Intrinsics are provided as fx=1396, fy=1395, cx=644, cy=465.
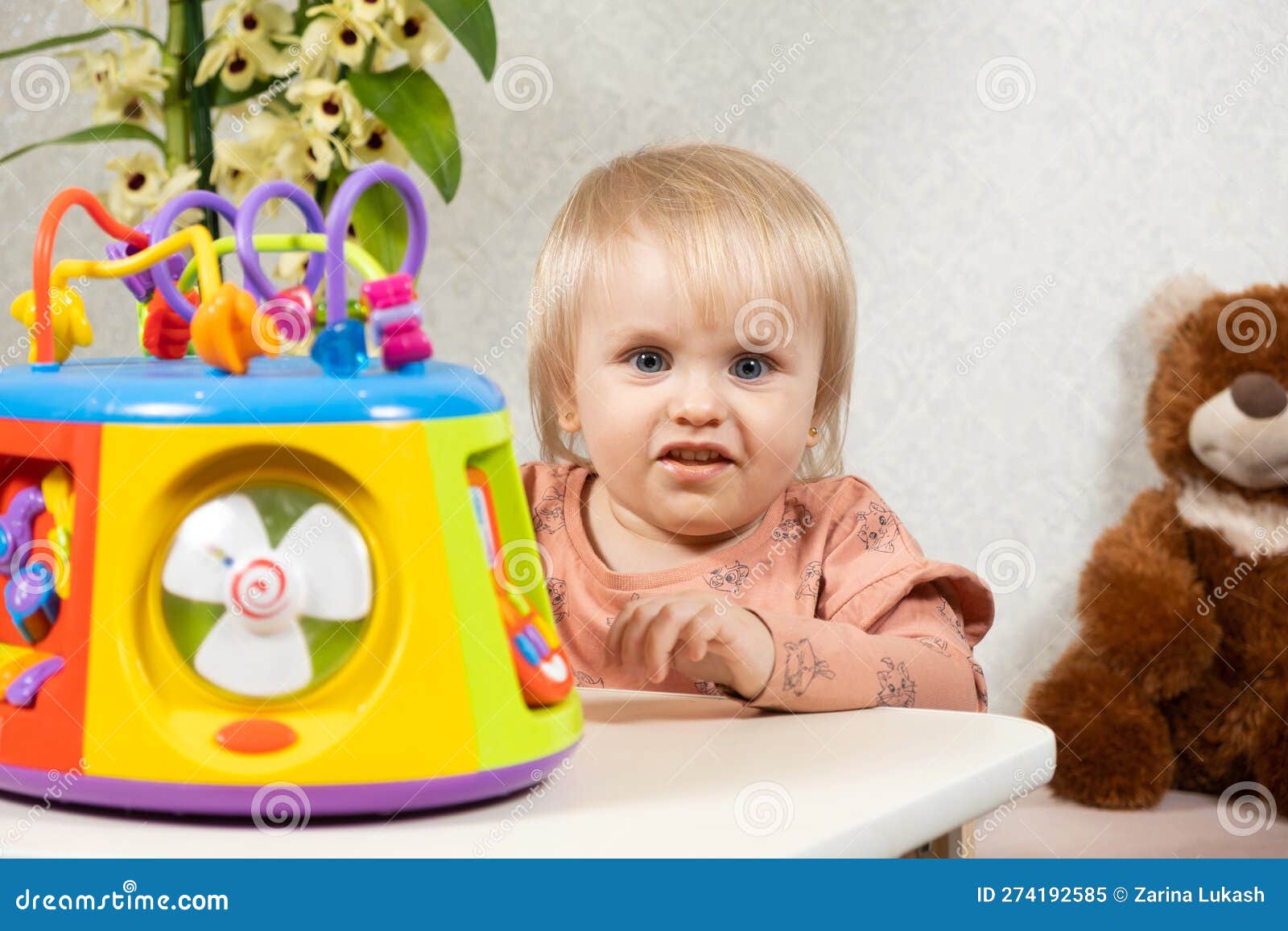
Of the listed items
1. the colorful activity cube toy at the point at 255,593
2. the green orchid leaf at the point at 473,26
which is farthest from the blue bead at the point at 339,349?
the green orchid leaf at the point at 473,26

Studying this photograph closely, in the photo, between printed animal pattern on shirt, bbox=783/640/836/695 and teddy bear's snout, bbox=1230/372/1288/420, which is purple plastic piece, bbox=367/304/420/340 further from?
teddy bear's snout, bbox=1230/372/1288/420

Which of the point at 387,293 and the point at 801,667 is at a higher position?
the point at 387,293

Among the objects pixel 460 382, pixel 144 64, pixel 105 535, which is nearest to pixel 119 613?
pixel 105 535

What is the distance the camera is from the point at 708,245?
3.06 feet

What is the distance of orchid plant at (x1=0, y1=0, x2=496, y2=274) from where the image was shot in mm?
1229

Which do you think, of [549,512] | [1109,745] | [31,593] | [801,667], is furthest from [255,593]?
[1109,745]

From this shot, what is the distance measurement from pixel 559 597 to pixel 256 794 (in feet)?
1.66

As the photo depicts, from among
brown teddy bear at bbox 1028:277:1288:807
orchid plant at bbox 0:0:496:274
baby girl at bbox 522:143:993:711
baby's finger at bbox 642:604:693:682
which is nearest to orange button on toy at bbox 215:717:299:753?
baby's finger at bbox 642:604:693:682

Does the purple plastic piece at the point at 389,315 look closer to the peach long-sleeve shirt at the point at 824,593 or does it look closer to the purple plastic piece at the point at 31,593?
the purple plastic piece at the point at 31,593

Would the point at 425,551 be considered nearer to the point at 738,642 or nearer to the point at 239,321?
the point at 239,321

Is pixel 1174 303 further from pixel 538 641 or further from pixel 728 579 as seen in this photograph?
pixel 538 641

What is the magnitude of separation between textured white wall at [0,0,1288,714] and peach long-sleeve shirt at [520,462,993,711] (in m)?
0.70

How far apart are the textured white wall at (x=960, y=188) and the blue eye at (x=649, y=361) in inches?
30.6

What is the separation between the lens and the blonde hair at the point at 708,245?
937mm
